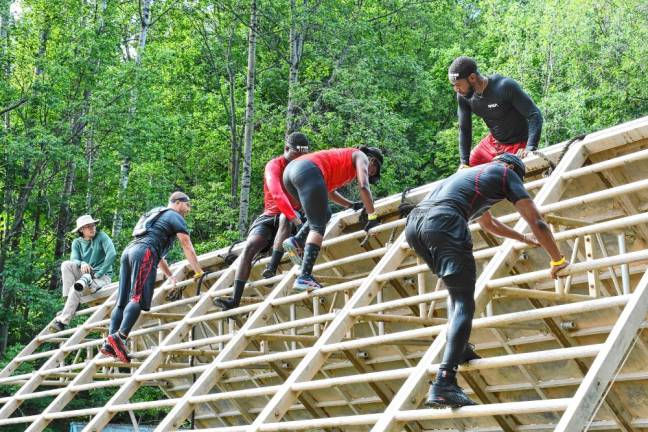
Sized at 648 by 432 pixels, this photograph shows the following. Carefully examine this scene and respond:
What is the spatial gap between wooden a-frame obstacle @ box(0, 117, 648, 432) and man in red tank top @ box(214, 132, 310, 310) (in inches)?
8.8

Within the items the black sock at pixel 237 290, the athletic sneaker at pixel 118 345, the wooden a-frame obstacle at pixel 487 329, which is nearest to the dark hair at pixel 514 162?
the wooden a-frame obstacle at pixel 487 329

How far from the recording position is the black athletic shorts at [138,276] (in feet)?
27.7

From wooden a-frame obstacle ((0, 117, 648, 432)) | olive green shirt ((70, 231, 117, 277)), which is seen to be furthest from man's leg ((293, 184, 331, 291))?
olive green shirt ((70, 231, 117, 277))

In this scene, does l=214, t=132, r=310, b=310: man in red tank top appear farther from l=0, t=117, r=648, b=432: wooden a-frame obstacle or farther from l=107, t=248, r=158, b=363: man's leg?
l=107, t=248, r=158, b=363: man's leg

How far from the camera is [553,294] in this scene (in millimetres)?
5617

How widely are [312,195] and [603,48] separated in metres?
18.9

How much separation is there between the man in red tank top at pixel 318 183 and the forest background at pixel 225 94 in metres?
11.8

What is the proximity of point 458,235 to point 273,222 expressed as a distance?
3972 millimetres

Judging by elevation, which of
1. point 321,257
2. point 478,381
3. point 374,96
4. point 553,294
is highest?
point 374,96

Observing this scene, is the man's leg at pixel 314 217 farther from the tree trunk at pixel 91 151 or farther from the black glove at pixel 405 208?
the tree trunk at pixel 91 151

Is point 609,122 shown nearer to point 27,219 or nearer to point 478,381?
point 27,219

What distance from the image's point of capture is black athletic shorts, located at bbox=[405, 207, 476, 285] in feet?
15.3

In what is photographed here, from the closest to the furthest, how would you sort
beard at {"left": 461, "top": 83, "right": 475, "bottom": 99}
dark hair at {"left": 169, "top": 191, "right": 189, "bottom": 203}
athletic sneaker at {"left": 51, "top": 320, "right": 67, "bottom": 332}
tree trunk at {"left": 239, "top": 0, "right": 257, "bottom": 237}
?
beard at {"left": 461, "top": 83, "right": 475, "bottom": 99} < dark hair at {"left": 169, "top": 191, "right": 189, "bottom": 203} < athletic sneaker at {"left": 51, "top": 320, "right": 67, "bottom": 332} < tree trunk at {"left": 239, "top": 0, "right": 257, "bottom": 237}

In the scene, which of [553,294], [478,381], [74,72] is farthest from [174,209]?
[74,72]
